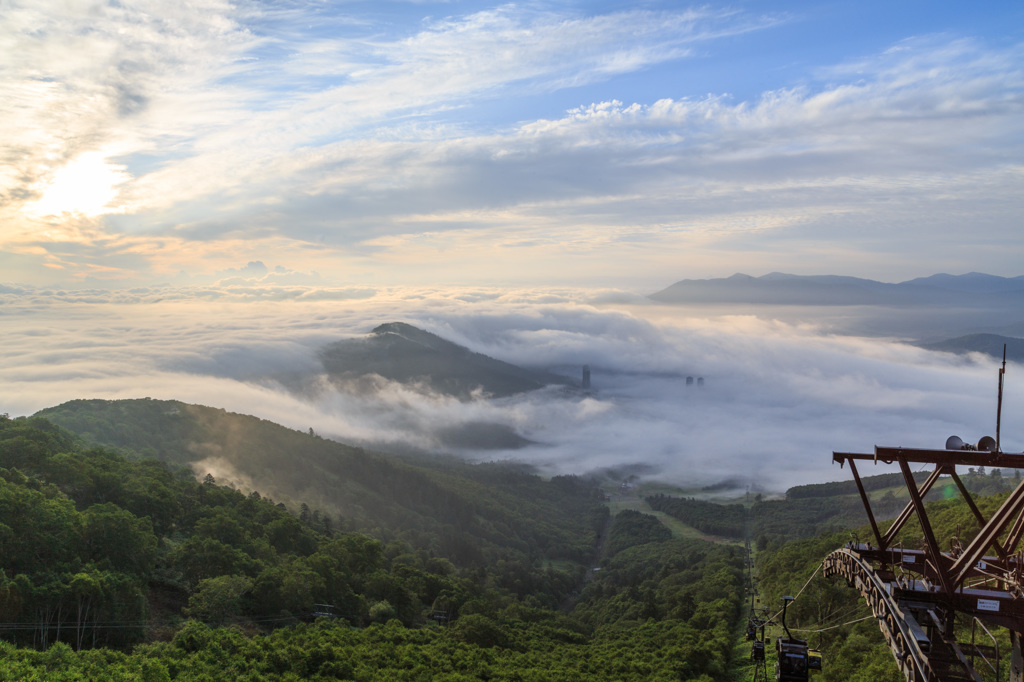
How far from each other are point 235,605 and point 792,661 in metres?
40.1

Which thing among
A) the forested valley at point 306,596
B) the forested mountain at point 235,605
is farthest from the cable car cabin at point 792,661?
the forested mountain at point 235,605

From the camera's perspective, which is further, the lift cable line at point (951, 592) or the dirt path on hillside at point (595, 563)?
the dirt path on hillside at point (595, 563)

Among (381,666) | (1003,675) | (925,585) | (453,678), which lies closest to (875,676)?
(1003,675)

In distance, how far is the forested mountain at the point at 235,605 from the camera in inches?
1379

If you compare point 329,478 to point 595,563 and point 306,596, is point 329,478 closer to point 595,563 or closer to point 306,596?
point 595,563

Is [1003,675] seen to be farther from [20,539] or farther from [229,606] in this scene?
[20,539]

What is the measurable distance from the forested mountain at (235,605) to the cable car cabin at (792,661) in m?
26.6

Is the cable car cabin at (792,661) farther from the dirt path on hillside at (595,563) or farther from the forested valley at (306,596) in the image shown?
Answer: the dirt path on hillside at (595,563)

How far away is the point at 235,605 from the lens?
44875mm

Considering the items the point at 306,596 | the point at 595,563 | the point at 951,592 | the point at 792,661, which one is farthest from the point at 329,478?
the point at 951,592

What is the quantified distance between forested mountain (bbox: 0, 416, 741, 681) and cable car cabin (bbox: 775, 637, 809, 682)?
26598 millimetres

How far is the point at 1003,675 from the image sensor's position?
26.3m

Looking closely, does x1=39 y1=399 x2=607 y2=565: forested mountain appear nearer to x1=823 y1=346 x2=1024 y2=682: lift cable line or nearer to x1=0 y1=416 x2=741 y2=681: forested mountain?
x1=0 y1=416 x2=741 y2=681: forested mountain

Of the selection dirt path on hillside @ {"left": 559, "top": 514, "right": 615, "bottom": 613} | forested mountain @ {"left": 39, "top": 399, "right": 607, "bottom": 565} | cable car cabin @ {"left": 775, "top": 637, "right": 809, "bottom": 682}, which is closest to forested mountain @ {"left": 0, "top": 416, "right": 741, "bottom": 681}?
dirt path on hillside @ {"left": 559, "top": 514, "right": 615, "bottom": 613}
